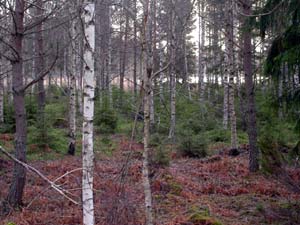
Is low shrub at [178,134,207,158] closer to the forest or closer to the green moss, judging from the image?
the forest

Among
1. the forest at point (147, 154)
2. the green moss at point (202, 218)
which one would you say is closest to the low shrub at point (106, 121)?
the forest at point (147, 154)

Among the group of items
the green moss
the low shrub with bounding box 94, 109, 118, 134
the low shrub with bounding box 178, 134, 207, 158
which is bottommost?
the green moss

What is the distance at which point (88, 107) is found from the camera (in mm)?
4688

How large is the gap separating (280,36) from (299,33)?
0.56 m

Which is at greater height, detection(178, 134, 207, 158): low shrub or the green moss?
detection(178, 134, 207, 158): low shrub

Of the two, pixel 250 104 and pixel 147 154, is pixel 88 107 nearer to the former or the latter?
pixel 147 154

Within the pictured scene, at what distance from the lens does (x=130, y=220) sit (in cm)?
611

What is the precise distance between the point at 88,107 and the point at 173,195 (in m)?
4.86

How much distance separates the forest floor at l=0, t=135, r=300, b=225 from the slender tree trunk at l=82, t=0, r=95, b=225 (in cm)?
41

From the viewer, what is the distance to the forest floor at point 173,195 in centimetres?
659

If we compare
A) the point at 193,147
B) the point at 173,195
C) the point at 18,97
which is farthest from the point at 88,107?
the point at 193,147

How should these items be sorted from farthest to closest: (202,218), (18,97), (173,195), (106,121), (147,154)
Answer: (106,121) → (173,195) → (18,97) → (202,218) → (147,154)

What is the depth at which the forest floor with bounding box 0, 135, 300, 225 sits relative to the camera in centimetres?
659

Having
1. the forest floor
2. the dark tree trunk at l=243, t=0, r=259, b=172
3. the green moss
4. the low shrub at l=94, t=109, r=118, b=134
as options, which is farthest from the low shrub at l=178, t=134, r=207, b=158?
the green moss
